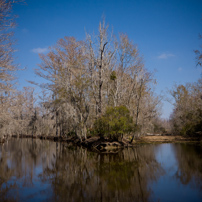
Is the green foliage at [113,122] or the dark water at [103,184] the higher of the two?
the green foliage at [113,122]

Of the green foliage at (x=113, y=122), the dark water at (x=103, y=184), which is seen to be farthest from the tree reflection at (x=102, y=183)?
the green foliage at (x=113, y=122)

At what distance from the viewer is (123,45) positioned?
75.4ft

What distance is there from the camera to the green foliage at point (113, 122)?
1747 cm

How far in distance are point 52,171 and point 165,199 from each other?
200 inches

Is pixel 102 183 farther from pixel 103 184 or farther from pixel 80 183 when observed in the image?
pixel 80 183

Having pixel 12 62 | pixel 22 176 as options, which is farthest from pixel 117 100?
pixel 22 176

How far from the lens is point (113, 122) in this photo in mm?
17312

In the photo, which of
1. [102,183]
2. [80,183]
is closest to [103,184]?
[102,183]

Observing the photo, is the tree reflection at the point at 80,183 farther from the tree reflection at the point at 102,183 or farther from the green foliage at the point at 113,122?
the green foliage at the point at 113,122

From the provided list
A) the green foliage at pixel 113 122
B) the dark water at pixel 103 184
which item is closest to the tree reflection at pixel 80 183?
the dark water at pixel 103 184

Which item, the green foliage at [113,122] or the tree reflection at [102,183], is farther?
the green foliage at [113,122]

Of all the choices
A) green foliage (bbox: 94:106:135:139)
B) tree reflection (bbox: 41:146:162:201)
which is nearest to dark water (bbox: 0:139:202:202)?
tree reflection (bbox: 41:146:162:201)

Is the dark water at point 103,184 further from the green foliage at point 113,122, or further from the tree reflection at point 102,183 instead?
the green foliage at point 113,122

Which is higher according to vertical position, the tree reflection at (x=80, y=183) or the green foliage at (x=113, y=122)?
the green foliage at (x=113, y=122)
